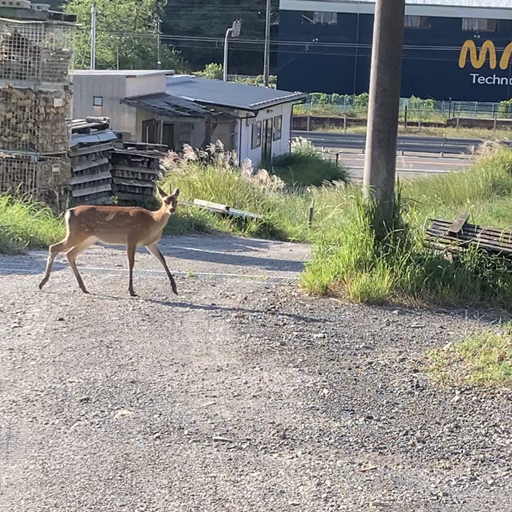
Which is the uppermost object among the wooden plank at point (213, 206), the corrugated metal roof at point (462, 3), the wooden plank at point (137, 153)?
the corrugated metal roof at point (462, 3)

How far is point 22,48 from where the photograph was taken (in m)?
15.6

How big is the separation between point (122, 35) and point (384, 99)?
1971 inches

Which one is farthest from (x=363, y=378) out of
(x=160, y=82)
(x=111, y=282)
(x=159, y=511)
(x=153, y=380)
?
(x=160, y=82)

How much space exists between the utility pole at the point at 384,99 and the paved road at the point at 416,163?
2512 centimetres

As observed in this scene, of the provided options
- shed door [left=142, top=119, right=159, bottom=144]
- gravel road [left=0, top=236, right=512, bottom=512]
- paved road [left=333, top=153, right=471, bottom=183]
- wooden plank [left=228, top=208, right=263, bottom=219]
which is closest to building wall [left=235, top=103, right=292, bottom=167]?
paved road [left=333, top=153, right=471, bottom=183]

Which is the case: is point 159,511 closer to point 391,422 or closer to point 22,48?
point 391,422

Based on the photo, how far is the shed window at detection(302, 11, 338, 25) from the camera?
63.0m

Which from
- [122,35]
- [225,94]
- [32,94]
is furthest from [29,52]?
[122,35]

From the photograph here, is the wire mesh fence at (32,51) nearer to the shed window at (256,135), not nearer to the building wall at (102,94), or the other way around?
the building wall at (102,94)

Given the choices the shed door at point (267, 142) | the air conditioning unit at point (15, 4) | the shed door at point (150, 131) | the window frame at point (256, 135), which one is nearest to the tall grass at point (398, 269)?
the air conditioning unit at point (15, 4)

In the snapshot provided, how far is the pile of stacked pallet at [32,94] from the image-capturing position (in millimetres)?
15523

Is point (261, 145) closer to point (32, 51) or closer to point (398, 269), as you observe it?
point (32, 51)

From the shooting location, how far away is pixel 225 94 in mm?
37125

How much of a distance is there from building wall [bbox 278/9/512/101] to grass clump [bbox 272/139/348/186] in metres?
25.1
